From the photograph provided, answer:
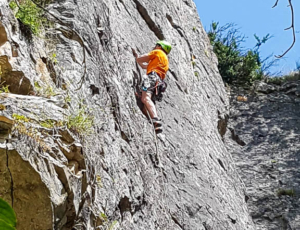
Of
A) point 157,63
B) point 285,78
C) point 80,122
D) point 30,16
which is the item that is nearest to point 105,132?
point 80,122

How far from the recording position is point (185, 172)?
6.17 m

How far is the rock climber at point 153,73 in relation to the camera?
19.5 ft

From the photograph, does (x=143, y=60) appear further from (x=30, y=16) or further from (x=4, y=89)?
(x=4, y=89)

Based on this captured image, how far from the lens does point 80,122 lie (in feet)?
12.8

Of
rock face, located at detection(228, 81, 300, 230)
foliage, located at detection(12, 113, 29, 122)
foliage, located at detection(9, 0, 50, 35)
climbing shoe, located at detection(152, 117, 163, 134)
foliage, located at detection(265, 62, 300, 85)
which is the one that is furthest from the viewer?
foliage, located at detection(265, 62, 300, 85)

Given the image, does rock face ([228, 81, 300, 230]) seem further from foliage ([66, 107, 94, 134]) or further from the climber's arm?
foliage ([66, 107, 94, 134])

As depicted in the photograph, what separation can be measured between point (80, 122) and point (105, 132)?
2.04 feet

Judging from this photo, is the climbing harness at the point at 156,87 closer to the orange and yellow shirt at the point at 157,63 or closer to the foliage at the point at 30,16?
the orange and yellow shirt at the point at 157,63

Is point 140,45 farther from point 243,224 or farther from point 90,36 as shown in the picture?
point 243,224

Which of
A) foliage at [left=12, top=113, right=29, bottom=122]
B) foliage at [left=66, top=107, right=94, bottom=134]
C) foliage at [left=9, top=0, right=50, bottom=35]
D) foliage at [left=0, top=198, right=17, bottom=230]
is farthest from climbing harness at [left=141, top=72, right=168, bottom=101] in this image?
foliage at [left=0, top=198, right=17, bottom=230]

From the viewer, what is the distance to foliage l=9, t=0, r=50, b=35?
446cm

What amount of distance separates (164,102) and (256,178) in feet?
14.8

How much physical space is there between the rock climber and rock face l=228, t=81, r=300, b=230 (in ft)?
13.6

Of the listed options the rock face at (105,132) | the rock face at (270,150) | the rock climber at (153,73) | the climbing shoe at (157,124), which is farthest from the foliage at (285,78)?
the climbing shoe at (157,124)
